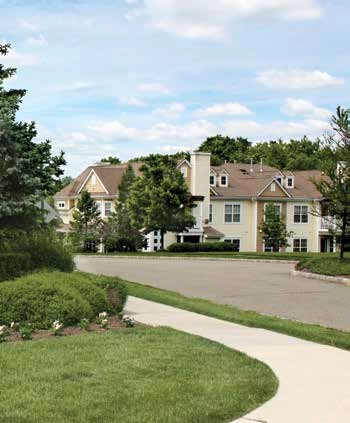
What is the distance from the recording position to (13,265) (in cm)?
1326

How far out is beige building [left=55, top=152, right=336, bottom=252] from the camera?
59562 millimetres

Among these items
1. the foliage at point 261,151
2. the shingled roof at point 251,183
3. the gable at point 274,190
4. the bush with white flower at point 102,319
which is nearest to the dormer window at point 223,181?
the shingled roof at point 251,183

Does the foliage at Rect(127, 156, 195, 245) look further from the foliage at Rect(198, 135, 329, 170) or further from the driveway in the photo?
the foliage at Rect(198, 135, 329, 170)

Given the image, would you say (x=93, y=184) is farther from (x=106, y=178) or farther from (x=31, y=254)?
(x=31, y=254)

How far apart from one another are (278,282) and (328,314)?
26.7 ft

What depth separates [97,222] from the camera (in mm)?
54594

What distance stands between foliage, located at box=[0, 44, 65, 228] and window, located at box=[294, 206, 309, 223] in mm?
50745

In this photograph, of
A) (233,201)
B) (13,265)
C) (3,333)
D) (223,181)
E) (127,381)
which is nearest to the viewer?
(127,381)

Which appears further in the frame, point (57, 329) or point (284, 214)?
point (284, 214)

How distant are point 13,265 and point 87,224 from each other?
41.5 metres

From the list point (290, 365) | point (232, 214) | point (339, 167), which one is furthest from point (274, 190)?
point (290, 365)

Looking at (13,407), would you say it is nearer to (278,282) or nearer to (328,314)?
(328,314)

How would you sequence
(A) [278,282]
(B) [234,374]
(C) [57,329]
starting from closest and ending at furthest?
(B) [234,374] < (C) [57,329] < (A) [278,282]

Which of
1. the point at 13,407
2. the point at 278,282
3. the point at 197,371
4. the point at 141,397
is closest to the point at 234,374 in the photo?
the point at 197,371
